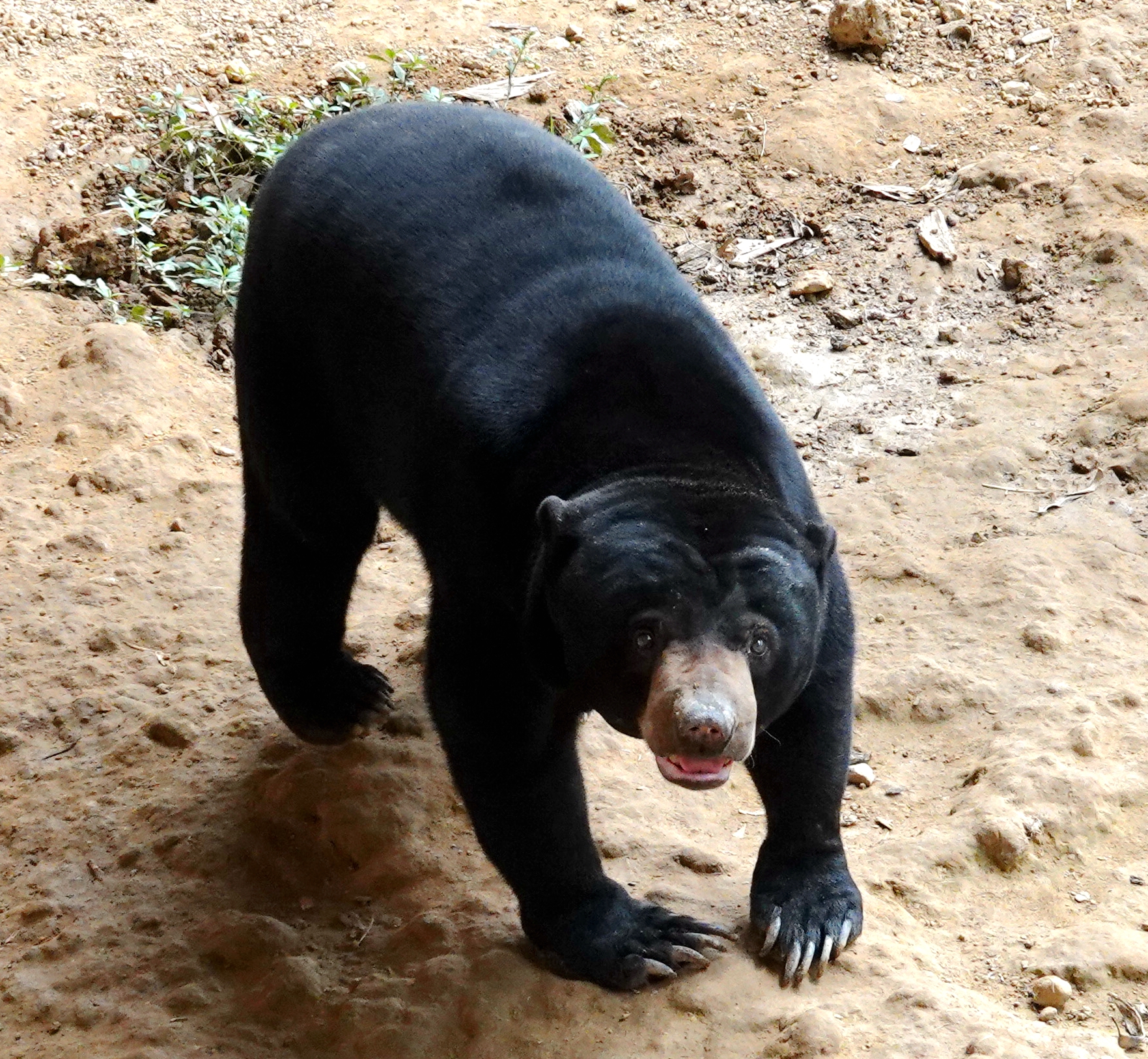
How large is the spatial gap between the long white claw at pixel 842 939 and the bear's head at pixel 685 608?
0.76m

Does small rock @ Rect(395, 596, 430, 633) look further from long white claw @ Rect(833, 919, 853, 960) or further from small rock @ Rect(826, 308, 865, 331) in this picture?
small rock @ Rect(826, 308, 865, 331)

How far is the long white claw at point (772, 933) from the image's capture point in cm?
412

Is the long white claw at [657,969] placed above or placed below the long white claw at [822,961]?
below

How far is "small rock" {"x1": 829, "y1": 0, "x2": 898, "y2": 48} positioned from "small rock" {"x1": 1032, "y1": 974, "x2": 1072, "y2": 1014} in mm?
6199

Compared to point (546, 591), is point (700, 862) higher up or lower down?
lower down

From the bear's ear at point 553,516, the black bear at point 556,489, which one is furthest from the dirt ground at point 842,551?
the bear's ear at point 553,516

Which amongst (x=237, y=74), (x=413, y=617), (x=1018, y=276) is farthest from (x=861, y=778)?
(x=237, y=74)

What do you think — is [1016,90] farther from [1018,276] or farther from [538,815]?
[538,815]

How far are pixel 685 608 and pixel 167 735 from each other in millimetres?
2647

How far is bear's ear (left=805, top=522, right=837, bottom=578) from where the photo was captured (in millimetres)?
3730

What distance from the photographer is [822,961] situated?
4.03 m

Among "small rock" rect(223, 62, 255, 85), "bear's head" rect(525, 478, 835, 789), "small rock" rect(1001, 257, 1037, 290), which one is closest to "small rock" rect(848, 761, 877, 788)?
"bear's head" rect(525, 478, 835, 789)

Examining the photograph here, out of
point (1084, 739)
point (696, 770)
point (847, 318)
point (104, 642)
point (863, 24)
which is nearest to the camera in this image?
point (696, 770)

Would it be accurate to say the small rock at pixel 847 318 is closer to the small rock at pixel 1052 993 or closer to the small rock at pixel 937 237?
the small rock at pixel 937 237
